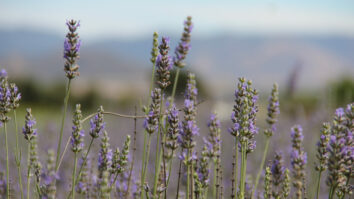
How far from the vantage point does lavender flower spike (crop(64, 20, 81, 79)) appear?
2.05 meters

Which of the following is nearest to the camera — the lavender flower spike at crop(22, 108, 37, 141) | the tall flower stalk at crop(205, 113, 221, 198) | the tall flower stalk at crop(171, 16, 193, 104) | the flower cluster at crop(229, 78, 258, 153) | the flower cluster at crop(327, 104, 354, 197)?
the flower cluster at crop(327, 104, 354, 197)

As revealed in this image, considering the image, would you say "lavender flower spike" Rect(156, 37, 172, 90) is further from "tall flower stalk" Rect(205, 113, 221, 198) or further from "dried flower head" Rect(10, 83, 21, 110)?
"dried flower head" Rect(10, 83, 21, 110)

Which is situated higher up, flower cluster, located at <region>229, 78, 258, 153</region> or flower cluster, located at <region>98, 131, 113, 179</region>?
flower cluster, located at <region>229, 78, 258, 153</region>

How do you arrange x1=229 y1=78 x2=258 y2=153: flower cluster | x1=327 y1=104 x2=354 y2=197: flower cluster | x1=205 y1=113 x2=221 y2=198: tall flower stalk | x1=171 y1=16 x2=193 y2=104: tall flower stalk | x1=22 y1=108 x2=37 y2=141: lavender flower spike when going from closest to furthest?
x1=327 y1=104 x2=354 y2=197: flower cluster → x1=229 y1=78 x2=258 y2=153: flower cluster → x1=22 y1=108 x2=37 y2=141: lavender flower spike → x1=171 y1=16 x2=193 y2=104: tall flower stalk → x1=205 y1=113 x2=221 y2=198: tall flower stalk

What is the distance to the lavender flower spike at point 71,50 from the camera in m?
2.05

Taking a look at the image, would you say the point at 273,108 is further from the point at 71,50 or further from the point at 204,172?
the point at 71,50

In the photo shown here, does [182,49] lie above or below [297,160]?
above

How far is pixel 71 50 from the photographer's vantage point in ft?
6.79

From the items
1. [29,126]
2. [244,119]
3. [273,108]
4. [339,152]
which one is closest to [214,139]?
[273,108]

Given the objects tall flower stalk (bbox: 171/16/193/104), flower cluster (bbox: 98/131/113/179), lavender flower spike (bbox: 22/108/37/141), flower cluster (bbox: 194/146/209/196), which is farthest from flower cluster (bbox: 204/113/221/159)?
lavender flower spike (bbox: 22/108/37/141)

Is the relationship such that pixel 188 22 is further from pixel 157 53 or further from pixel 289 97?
pixel 289 97

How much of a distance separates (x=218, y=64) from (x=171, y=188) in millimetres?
174365

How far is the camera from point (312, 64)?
16350 cm

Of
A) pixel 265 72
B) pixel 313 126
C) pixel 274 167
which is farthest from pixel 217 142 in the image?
pixel 265 72
